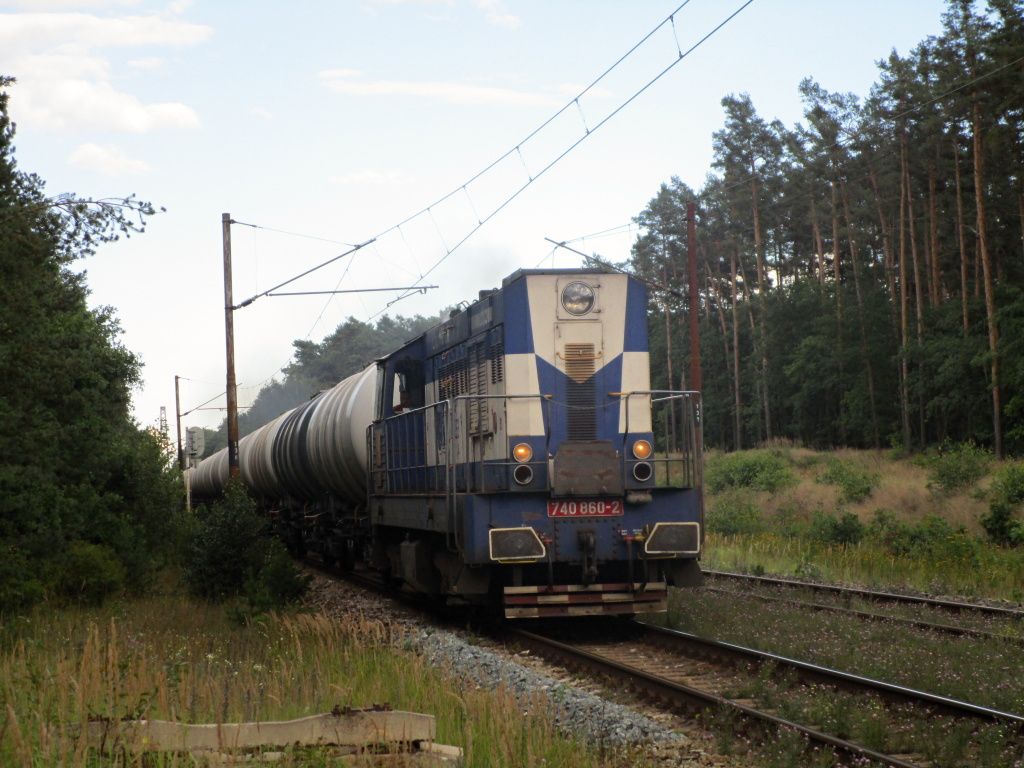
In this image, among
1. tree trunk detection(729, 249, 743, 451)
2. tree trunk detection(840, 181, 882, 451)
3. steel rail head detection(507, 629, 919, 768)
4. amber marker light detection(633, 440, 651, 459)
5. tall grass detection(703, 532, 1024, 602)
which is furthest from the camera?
tree trunk detection(729, 249, 743, 451)

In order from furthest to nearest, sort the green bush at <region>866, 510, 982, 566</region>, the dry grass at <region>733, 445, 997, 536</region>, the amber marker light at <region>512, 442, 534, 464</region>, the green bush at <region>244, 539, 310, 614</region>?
the dry grass at <region>733, 445, 997, 536</region>, the green bush at <region>866, 510, 982, 566</region>, the green bush at <region>244, 539, 310, 614</region>, the amber marker light at <region>512, 442, 534, 464</region>

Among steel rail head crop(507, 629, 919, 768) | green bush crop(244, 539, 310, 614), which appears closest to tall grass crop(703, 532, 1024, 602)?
steel rail head crop(507, 629, 919, 768)

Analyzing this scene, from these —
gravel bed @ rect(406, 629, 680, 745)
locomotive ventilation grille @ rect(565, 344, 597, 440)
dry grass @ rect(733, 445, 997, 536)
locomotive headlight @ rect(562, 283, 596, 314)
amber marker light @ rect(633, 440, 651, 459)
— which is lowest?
gravel bed @ rect(406, 629, 680, 745)

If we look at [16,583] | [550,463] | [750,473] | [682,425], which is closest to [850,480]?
[750,473]

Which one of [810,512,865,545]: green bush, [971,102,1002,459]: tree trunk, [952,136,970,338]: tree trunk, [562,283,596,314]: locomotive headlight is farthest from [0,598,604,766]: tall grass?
[952,136,970,338]: tree trunk

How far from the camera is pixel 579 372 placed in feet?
42.2

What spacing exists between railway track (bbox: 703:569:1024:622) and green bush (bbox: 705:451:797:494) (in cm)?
2149

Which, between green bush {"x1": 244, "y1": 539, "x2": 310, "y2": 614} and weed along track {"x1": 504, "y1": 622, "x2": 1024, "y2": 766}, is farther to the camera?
green bush {"x1": 244, "y1": 539, "x2": 310, "y2": 614}

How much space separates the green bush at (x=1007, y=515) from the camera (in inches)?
833

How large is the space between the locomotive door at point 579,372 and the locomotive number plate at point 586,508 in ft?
3.27

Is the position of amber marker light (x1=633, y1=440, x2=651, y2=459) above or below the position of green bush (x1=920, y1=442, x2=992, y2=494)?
above

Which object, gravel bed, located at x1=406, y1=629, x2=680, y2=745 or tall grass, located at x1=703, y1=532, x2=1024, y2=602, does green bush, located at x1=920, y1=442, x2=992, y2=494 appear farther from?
gravel bed, located at x1=406, y1=629, x2=680, y2=745

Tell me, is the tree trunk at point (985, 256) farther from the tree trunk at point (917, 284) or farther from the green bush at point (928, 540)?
the green bush at point (928, 540)

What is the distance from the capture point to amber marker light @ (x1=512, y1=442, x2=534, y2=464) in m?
12.4
